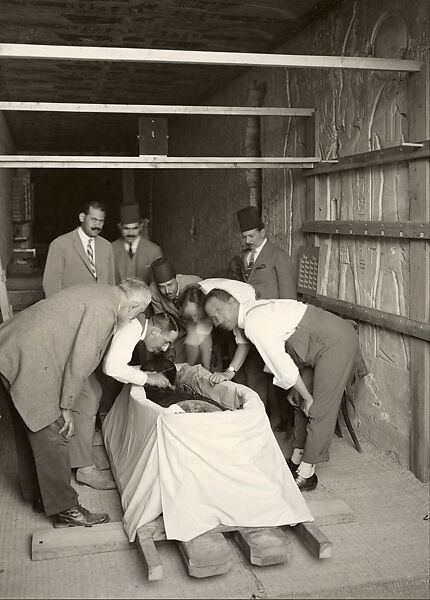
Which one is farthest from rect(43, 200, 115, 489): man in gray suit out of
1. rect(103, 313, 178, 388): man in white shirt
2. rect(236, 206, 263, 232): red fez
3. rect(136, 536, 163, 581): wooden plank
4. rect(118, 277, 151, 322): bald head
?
rect(136, 536, 163, 581): wooden plank

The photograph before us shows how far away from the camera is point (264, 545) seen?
3611 mm

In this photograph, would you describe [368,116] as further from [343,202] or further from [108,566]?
[108,566]

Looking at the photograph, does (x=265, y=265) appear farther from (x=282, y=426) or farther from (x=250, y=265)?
(x=282, y=426)

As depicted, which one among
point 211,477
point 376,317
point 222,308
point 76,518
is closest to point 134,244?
point 222,308

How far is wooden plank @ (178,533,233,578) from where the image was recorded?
345 cm

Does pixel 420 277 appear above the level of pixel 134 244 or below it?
below

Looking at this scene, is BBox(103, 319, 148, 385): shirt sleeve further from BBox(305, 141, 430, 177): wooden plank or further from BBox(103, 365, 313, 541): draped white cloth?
BBox(305, 141, 430, 177): wooden plank

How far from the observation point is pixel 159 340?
4.74 metres

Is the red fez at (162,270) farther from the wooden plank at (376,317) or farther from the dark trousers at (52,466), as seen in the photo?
the dark trousers at (52,466)

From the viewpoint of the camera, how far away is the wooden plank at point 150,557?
340 centimetres

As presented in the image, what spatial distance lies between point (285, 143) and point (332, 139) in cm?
129

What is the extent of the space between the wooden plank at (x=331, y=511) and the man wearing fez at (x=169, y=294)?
1.80m

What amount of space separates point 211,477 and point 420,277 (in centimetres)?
196

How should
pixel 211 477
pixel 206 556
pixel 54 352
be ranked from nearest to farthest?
pixel 206 556, pixel 211 477, pixel 54 352
